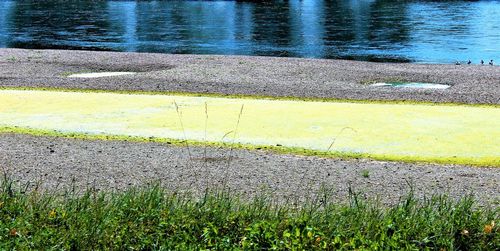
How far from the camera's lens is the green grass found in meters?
7.79

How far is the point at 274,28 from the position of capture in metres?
57.4

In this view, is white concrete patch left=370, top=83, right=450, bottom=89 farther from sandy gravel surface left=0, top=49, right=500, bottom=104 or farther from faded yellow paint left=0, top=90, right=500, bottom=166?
faded yellow paint left=0, top=90, right=500, bottom=166

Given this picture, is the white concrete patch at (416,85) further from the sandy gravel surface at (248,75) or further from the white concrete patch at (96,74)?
the white concrete patch at (96,74)

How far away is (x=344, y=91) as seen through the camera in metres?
23.1

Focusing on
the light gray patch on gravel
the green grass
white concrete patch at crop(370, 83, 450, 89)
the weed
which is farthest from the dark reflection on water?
the green grass

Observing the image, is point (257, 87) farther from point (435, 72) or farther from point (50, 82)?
point (435, 72)

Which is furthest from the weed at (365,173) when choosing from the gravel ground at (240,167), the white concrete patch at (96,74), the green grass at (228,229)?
the white concrete patch at (96,74)

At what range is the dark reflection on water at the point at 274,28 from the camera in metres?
43.4

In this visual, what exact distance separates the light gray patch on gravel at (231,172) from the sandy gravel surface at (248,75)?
832 cm

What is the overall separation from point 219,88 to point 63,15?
5245cm

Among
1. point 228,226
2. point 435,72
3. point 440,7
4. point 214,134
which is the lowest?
point 440,7

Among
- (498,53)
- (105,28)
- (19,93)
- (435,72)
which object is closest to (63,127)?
(19,93)

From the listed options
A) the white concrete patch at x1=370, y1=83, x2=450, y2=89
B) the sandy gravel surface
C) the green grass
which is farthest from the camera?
the white concrete patch at x1=370, y1=83, x2=450, y2=89

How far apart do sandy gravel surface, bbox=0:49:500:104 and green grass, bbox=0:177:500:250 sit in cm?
1368
